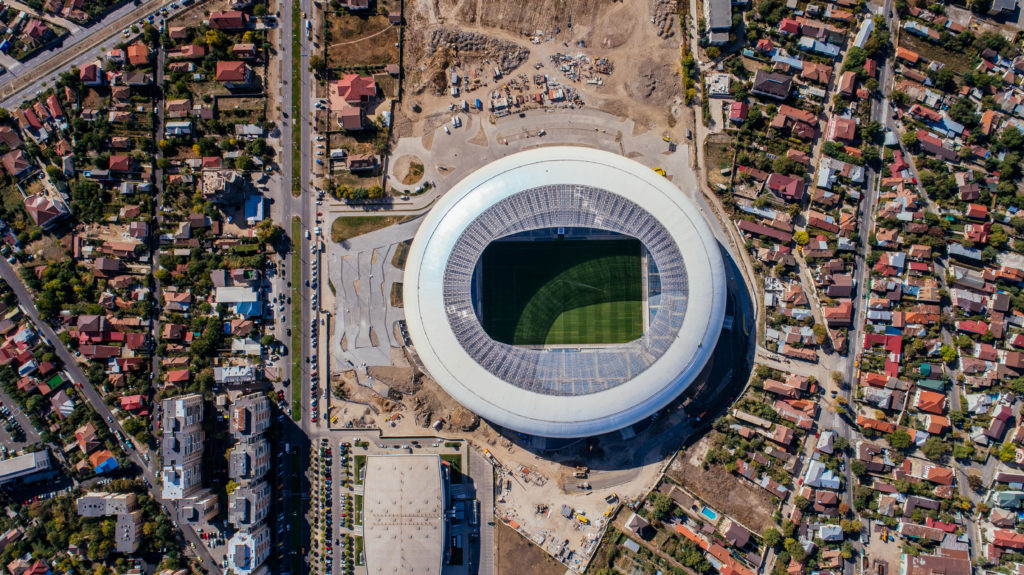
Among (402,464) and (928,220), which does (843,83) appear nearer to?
(928,220)

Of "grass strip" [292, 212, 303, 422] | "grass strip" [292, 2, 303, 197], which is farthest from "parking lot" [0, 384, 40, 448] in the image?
"grass strip" [292, 2, 303, 197]

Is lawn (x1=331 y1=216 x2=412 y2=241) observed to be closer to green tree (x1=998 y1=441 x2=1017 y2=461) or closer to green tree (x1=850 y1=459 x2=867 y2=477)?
green tree (x1=850 y1=459 x2=867 y2=477)

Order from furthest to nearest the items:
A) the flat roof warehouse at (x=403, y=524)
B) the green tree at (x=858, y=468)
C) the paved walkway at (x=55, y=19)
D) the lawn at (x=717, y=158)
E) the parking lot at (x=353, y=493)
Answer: the paved walkway at (x=55, y=19) → the lawn at (x=717, y=158) → the parking lot at (x=353, y=493) → the green tree at (x=858, y=468) → the flat roof warehouse at (x=403, y=524)

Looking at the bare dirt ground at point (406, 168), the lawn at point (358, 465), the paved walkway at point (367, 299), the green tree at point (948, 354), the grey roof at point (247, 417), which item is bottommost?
the lawn at point (358, 465)

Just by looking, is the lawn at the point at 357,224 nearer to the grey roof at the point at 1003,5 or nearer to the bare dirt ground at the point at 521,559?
the bare dirt ground at the point at 521,559

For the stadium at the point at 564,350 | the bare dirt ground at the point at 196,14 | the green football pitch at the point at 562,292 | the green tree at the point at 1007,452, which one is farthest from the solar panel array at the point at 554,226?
the bare dirt ground at the point at 196,14

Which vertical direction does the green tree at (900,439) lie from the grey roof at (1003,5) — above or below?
below
